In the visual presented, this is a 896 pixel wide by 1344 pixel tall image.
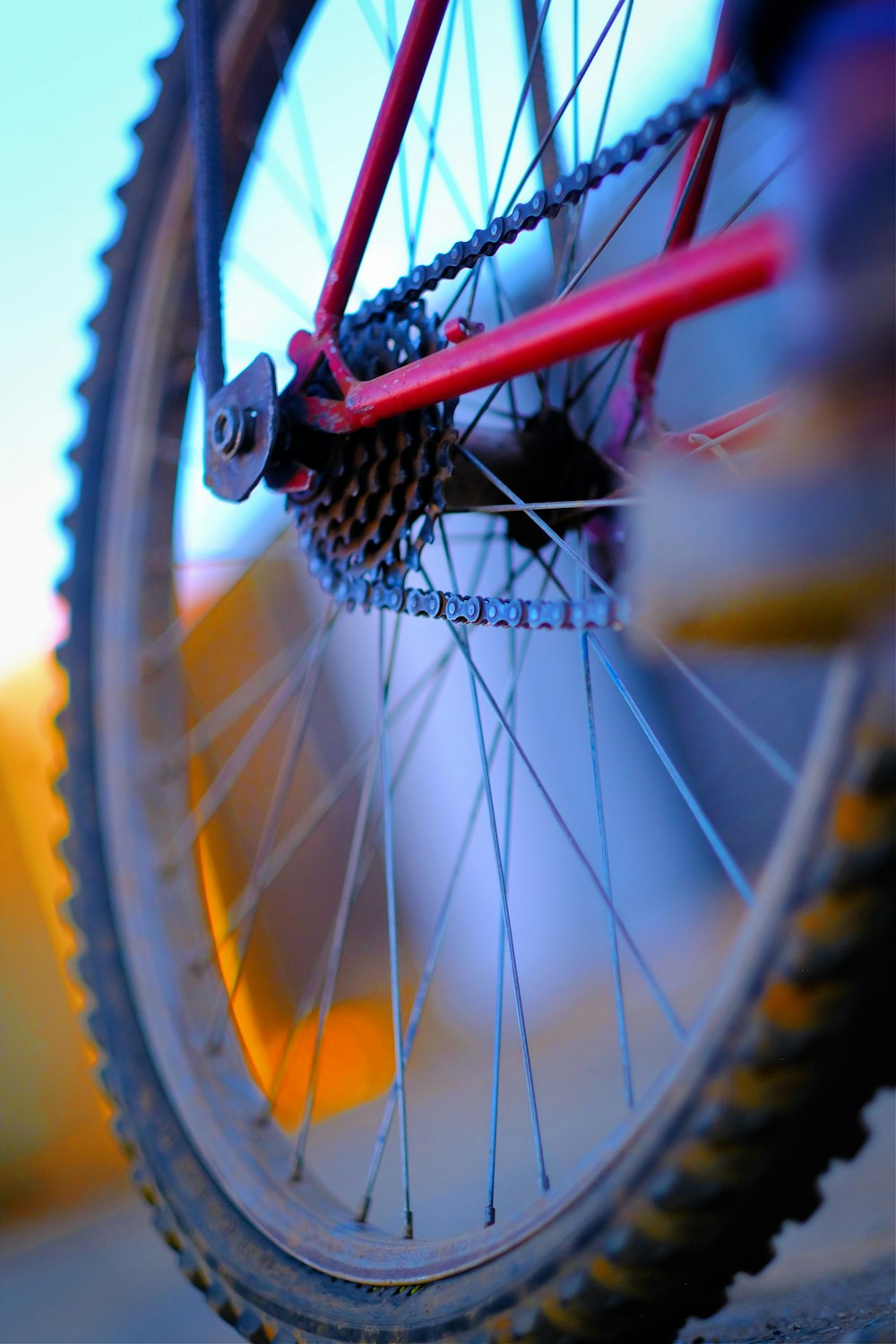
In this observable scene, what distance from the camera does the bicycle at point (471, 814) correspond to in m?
0.35

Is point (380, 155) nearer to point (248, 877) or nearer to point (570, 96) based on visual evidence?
point (570, 96)

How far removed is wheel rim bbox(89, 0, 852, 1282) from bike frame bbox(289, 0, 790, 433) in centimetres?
18

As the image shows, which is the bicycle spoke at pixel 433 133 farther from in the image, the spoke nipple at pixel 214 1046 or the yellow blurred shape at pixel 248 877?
the yellow blurred shape at pixel 248 877

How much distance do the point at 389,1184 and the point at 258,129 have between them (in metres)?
1.04

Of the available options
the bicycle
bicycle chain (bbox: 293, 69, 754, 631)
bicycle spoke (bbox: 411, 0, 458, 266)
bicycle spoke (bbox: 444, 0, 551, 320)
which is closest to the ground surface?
the bicycle

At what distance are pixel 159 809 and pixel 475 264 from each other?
50cm

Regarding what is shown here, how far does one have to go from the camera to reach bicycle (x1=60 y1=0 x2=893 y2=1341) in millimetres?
354

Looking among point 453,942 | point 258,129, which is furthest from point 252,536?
point 258,129

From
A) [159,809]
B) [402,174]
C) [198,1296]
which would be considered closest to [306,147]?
[402,174]

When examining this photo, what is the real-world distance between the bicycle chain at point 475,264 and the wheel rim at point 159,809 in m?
0.08

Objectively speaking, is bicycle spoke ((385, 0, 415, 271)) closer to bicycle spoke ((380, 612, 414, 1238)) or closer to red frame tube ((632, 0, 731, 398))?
red frame tube ((632, 0, 731, 398))

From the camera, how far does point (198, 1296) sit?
950mm

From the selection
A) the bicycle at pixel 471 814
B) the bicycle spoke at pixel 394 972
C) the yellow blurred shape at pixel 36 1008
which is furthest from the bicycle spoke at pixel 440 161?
the yellow blurred shape at pixel 36 1008

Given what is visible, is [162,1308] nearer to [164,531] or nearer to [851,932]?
[164,531]
